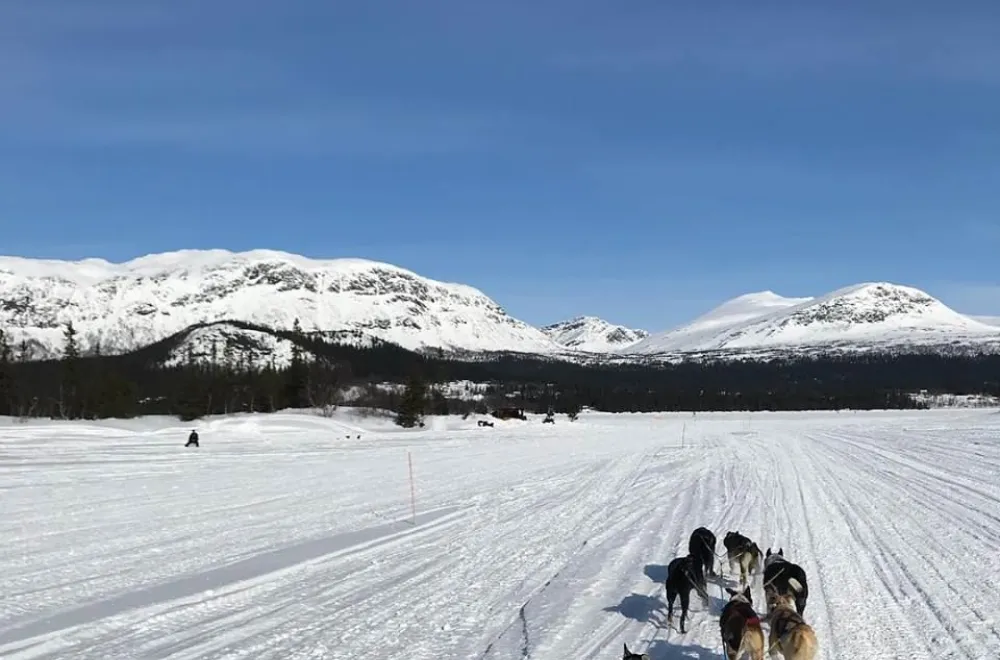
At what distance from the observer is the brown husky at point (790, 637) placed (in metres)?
6.95

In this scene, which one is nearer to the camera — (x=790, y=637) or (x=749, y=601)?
(x=790, y=637)

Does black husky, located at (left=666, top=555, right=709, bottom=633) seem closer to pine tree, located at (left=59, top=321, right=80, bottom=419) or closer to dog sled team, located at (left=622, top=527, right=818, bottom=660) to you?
dog sled team, located at (left=622, top=527, right=818, bottom=660)

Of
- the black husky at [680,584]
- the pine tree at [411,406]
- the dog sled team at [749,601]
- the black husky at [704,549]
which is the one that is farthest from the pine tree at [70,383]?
the black husky at [680,584]

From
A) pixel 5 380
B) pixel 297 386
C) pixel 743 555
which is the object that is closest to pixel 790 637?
pixel 743 555

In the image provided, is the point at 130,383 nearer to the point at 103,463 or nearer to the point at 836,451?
the point at 103,463

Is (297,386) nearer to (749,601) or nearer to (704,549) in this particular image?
(704,549)

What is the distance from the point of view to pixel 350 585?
36.0 feet

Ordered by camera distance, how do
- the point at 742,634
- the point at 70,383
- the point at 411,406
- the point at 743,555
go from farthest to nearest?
the point at 70,383, the point at 411,406, the point at 743,555, the point at 742,634

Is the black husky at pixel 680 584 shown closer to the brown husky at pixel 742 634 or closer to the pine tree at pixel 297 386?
the brown husky at pixel 742 634

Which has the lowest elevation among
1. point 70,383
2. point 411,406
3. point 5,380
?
point 411,406

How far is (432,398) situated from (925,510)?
9265cm

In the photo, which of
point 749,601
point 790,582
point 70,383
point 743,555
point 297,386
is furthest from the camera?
point 297,386

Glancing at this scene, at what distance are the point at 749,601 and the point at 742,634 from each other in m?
1.29

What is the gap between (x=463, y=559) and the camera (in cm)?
1272
